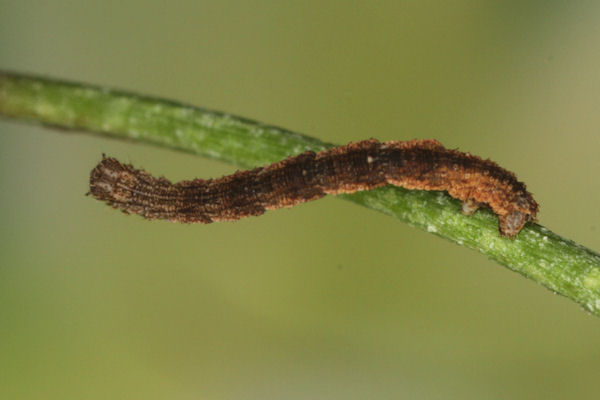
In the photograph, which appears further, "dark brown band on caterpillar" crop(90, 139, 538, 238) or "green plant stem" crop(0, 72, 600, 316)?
"dark brown band on caterpillar" crop(90, 139, 538, 238)

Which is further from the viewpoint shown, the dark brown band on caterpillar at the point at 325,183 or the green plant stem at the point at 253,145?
the dark brown band on caterpillar at the point at 325,183

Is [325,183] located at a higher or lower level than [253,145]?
lower

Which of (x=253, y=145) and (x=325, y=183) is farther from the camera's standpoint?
(x=253, y=145)
